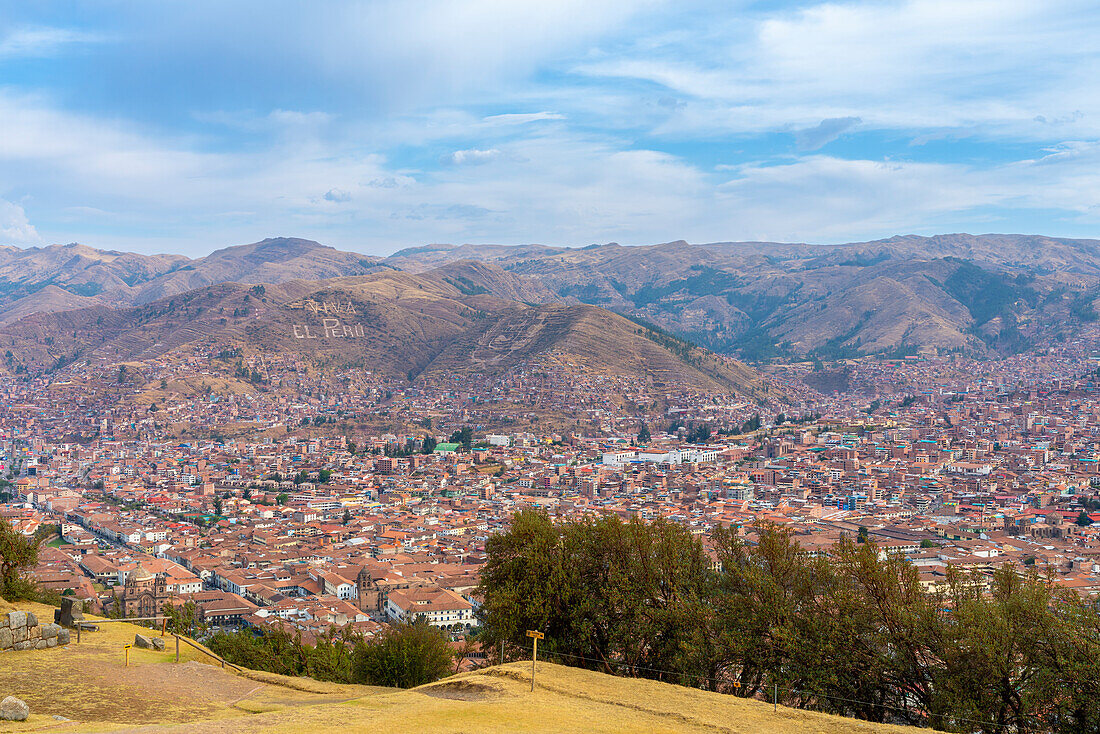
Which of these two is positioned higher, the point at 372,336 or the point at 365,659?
the point at 372,336

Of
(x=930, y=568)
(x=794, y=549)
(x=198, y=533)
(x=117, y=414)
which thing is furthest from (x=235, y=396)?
(x=794, y=549)

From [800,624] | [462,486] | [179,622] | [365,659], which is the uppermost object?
[800,624]

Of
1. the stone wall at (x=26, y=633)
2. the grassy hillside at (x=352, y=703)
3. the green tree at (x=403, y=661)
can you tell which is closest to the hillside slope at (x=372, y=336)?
the green tree at (x=403, y=661)

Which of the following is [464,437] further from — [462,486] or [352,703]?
[352,703]

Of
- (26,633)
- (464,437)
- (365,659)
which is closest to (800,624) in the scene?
(365,659)

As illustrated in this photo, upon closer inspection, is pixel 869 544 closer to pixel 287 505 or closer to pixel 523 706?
pixel 523 706

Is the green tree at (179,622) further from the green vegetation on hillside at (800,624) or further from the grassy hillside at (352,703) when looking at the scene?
the green vegetation on hillside at (800,624)
